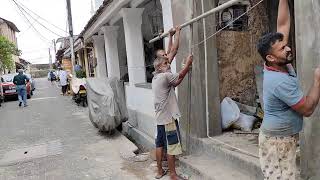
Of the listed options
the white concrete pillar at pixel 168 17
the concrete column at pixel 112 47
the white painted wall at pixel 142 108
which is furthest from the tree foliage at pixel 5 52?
the white concrete pillar at pixel 168 17

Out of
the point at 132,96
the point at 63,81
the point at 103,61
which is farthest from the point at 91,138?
the point at 63,81

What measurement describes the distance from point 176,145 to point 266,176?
2.36 m

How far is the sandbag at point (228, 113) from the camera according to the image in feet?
19.2

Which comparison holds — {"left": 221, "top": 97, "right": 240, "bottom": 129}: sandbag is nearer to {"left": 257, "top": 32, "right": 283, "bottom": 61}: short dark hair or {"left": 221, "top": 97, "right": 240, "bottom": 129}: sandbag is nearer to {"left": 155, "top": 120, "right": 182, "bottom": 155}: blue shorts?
{"left": 155, "top": 120, "right": 182, "bottom": 155}: blue shorts

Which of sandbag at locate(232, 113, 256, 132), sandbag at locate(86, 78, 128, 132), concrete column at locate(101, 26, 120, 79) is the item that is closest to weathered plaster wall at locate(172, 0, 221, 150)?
sandbag at locate(232, 113, 256, 132)

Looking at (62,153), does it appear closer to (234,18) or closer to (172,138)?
(172,138)

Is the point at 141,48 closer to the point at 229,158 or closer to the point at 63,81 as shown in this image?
the point at 229,158

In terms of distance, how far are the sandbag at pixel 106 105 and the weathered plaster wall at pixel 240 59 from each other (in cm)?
373

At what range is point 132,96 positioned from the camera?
9539mm

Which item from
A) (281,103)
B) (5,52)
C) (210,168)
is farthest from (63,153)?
(5,52)

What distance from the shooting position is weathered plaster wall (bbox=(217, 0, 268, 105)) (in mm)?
6066

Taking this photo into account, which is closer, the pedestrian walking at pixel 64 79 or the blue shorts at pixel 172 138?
the blue shorts at pixel 172 138

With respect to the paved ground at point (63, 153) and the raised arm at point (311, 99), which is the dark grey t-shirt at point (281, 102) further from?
the paved ground at point (63, 153)

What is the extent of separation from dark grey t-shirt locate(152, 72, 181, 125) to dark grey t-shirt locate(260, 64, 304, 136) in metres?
2.33
